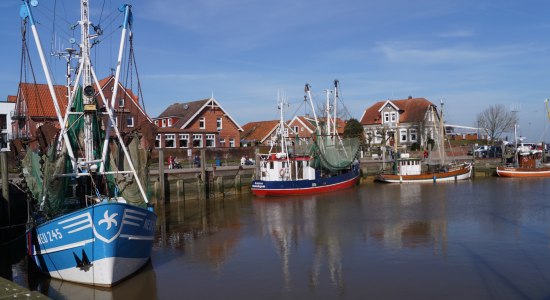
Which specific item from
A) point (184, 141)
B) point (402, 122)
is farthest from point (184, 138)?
point (402, 122)

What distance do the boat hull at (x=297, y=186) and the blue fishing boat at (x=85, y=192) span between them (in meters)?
17.2

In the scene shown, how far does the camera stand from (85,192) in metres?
15.1

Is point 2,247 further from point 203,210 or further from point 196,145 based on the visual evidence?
point 196,145

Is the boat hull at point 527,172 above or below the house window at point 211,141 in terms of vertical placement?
below

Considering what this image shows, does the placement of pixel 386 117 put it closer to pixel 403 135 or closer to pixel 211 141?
pixel 403 135

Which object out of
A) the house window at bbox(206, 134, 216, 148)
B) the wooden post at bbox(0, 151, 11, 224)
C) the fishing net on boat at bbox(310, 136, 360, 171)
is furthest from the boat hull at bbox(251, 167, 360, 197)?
the house window at bbox(206, 134, 216, 148)

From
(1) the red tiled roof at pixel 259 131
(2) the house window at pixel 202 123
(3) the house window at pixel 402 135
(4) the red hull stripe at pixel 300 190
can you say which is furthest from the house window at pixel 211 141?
(3) the house window at pixel 402 135

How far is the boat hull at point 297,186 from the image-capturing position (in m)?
33.1

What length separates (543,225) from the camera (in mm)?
20906

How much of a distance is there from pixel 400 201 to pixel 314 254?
1498cm

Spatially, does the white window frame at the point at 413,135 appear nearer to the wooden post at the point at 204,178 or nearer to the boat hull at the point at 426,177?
the boat hull at the point at 426,177

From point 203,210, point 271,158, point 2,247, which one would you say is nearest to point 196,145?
point 271,158

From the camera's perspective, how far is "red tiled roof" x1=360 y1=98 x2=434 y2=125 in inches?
2498

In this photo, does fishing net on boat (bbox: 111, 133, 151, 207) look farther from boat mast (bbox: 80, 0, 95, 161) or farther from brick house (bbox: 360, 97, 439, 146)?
brick house (bbox: 360, 97, 439, 146)
